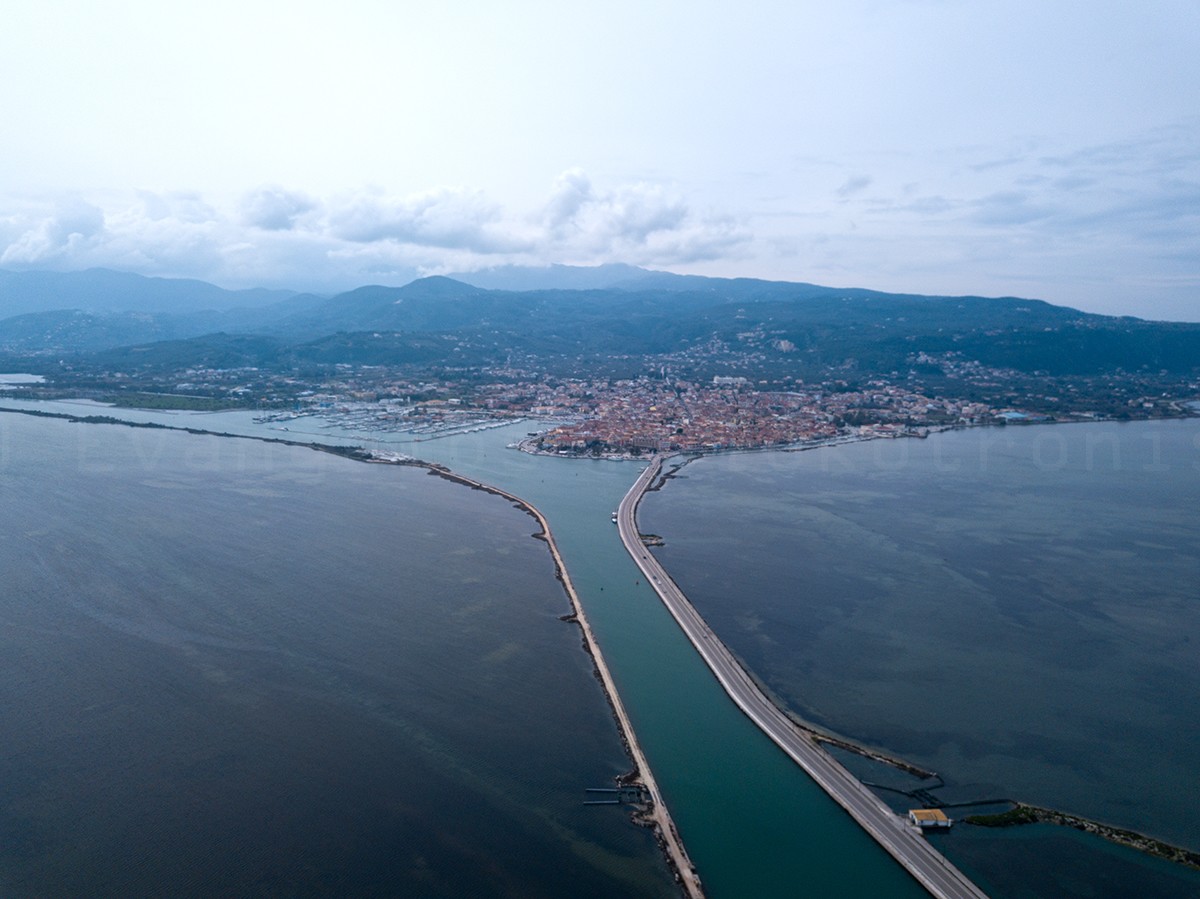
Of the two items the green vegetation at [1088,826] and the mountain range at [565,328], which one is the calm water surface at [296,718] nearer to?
the green vegetation at [1088,826]

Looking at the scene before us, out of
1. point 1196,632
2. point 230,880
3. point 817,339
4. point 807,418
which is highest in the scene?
point 817,339

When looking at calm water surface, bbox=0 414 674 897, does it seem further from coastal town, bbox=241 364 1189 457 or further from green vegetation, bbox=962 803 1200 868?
coastal town, bbox=241 364 1189 457

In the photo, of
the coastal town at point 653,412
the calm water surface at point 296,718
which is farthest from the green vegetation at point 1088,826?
the coastal town at point 653,412

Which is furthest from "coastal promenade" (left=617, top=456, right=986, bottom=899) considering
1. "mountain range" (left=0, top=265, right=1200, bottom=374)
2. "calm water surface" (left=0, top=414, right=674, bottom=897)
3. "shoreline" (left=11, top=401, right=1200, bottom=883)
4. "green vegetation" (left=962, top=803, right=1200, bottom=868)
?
"mountain range" (left=0, top=265, right=1200, bottom=374)

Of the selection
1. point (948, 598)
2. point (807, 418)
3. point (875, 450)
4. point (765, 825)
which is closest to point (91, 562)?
point (765, 825)

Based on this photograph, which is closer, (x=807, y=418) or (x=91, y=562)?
(x=91, y=562)

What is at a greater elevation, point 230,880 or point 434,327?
point 434,327

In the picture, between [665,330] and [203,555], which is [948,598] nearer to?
[203,555]
